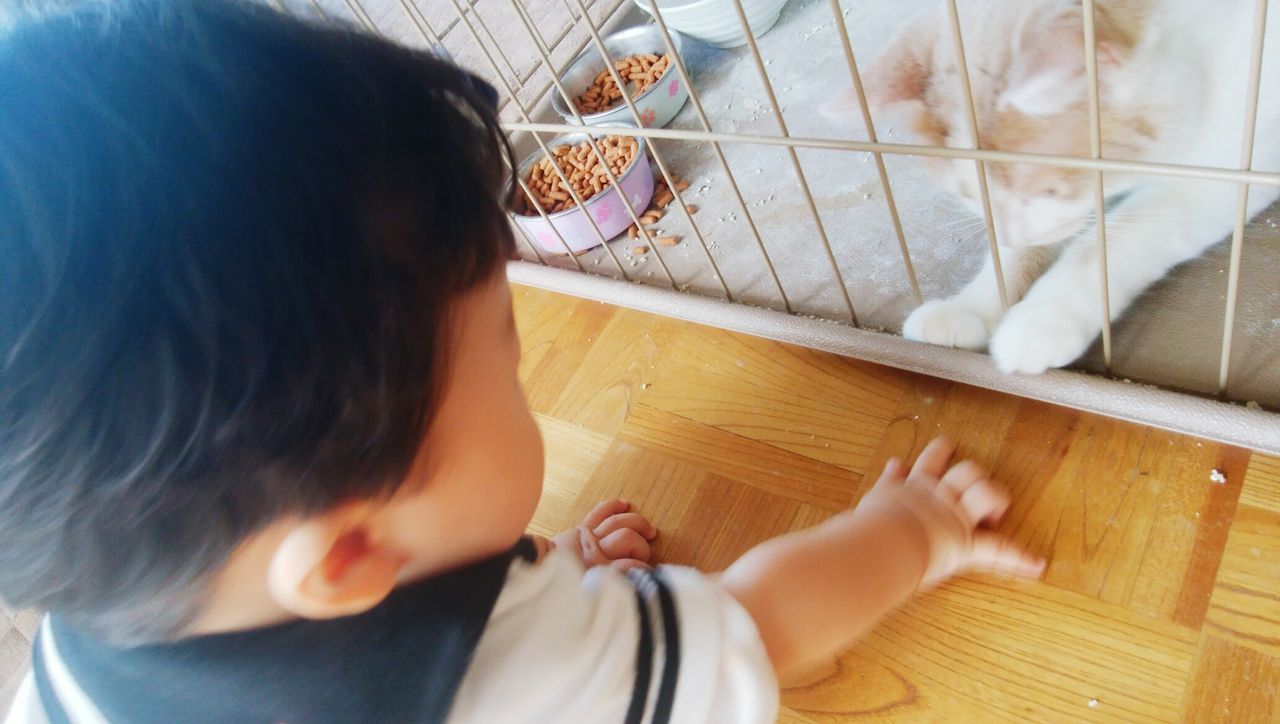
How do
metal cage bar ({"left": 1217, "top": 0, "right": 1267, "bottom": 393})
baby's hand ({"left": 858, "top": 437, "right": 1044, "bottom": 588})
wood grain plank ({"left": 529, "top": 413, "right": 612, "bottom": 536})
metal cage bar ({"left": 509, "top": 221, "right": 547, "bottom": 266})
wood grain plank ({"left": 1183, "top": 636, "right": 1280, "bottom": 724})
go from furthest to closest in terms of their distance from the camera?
1. metal cage bar ({"left": 509, "top": 221, "right": 547, "bottom": 266})
2. wood grain plank ({"left": 529, "top": 413, "right": 612, "bottom": 536})
3. baby's hand ({"left": 858, "top": 437, "right": 1044, "bottom": 588})
4. wood grain plank ({"left": 1183, "top": 636, "right": 1280, "bottom": 724})
5. metal cage bar ({"left": 1217, "top": 0, "right": 1267, "bottom": 393})

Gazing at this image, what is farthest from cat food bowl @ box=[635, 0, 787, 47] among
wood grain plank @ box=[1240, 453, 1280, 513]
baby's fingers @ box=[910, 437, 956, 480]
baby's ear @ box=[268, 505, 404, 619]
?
baby's ear @ box=[268, 505, 404, 619]

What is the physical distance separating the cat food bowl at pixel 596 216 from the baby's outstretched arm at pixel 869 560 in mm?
507

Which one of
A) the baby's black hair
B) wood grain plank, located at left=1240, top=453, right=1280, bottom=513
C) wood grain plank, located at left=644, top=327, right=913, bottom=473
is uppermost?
the baby's black hair

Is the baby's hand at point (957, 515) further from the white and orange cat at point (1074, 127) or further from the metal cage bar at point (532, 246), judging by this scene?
the metal cage bar at point (532, 246)

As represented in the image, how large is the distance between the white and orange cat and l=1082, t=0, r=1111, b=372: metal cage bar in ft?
0.11

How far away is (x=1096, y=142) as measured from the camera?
476 millimetres

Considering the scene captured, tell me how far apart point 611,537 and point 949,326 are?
0.34 meters

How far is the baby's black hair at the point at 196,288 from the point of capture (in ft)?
0.88

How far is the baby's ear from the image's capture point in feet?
1.10

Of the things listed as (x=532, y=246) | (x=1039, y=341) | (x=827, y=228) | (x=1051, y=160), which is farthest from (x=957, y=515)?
(x=532, y=246)

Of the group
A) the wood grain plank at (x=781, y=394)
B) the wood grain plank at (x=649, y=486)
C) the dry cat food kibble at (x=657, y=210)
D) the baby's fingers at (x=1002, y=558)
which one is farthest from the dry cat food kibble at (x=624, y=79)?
the baby's fingers at (x=1002, y=558)

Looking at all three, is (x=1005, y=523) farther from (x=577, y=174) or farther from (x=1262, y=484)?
(x=577, y=174)

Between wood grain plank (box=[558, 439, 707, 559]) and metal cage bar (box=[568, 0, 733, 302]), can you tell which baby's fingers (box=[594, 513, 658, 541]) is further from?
metal cage bar (box=[568, 0, 733, 302])

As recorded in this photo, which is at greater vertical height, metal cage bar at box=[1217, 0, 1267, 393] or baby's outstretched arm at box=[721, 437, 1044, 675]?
metal cage bar at box=[1217, 0, 1267, 393]
